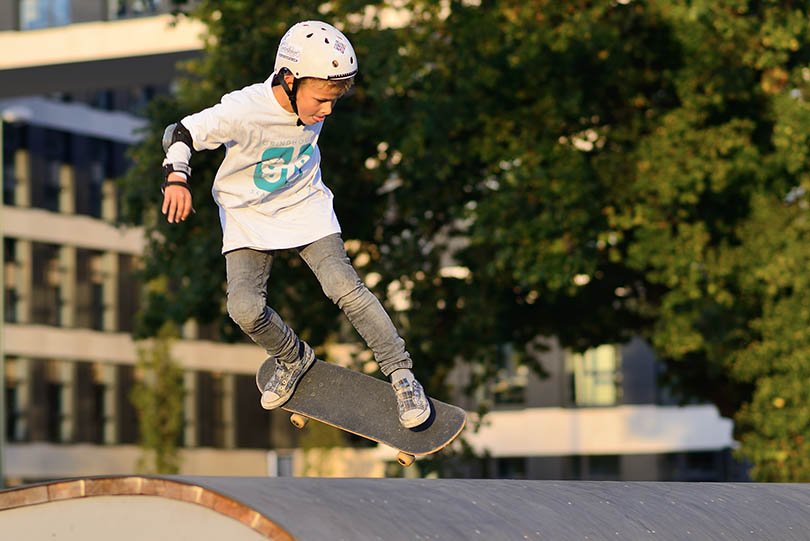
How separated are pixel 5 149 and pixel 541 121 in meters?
35.7

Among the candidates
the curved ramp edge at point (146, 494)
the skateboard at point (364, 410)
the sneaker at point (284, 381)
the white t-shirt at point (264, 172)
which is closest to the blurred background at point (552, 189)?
the skateboard at point (364, 410)

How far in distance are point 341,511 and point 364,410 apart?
3.43 metres

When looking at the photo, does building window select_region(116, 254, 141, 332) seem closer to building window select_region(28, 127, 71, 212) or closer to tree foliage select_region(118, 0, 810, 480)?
building window select_region(28, 127, 71, 212)

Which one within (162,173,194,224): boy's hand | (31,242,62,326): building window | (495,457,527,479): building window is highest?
(31,242,62,326): building window

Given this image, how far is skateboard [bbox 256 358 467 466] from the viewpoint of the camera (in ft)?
31.2

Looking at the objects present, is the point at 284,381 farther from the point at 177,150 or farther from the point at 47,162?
the point at 47,162

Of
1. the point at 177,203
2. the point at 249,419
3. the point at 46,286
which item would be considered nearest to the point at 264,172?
the point at 177,203

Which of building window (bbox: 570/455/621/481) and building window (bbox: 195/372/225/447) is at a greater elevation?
building window (bbox: 195/372/225/447)

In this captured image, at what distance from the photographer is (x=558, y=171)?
21781 millimetres

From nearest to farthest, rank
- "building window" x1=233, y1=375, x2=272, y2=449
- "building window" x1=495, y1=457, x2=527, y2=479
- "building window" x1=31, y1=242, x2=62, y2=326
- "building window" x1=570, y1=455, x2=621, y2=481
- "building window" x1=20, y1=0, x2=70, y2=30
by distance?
"building window" x1=20, y1=0, x2=70, y2=30, "building window" x1=31, y1=242, x2=62, y2=326, "building window" x1=570, y1=455, x2=621, y2=481, "building window" x1=495, y1=457, x2=527, y2=479, "building window" x1=233, y1=375, x2=272, y2=449

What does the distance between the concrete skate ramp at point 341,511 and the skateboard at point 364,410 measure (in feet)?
6.05

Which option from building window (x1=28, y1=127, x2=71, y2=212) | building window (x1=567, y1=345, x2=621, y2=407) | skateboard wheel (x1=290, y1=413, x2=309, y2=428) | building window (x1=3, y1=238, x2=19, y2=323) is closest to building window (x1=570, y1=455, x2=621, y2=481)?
building window (x1=567, y1=345, x2=621, y2=407)

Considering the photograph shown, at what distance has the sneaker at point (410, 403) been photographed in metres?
9.34

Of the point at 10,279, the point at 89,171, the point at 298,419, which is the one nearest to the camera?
the point at 298,419
